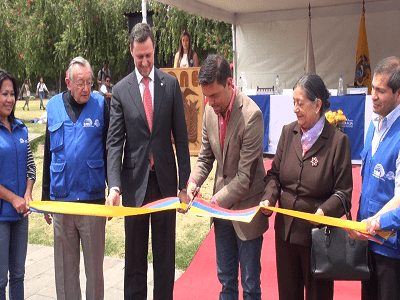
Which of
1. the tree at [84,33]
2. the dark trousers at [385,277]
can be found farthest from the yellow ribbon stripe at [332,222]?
the tree at [84,33]

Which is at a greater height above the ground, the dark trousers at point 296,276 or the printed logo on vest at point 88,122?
the printed logo on vest at point 88,122

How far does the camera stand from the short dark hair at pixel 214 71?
2.55 m

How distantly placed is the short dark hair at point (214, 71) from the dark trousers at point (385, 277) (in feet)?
4.48

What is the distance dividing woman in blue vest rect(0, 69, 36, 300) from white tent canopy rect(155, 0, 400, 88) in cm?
690

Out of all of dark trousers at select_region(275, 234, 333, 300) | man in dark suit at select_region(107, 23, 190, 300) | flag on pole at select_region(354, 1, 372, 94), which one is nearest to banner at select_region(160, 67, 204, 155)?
flag on pole at select_region(354, 1, 372, 94)

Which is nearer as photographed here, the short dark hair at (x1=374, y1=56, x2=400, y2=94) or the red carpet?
the short dark hair at (x1=374, y1=56, x2=400, y2=94)

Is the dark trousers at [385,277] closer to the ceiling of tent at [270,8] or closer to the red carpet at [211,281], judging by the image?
the red carpet at [211,281]

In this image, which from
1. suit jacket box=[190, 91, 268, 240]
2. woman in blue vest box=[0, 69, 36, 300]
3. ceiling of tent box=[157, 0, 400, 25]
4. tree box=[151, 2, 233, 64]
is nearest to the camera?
suit jacket box=[190, 91, 268, 240]

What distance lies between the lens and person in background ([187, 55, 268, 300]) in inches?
103

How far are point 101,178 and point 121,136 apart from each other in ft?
1.29

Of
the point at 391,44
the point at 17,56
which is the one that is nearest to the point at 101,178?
the point at 391,44

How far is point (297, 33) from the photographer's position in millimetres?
11422

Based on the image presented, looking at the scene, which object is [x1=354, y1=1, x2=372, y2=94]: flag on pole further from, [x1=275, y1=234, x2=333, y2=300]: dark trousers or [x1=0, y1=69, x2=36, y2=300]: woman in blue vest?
[x1=0, y1=69, x2=36, y2=300]: woman in blue vest

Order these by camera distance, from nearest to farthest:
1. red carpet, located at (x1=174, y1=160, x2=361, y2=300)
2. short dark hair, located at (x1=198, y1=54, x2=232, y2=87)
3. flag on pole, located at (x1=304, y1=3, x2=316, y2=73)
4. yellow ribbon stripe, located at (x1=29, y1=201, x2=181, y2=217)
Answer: short dark hair, located at (x1=198, y1=54, x2=232, y2=87) → yellow ribbon stripe, located at (x1=29, y1=201, x2=181, y2=217) → red carpet, located at (x1=174, y1=160, x2=361, y2=300) → flag on pole, located at (x1=304, y1=3, x2=316, y2=73)
